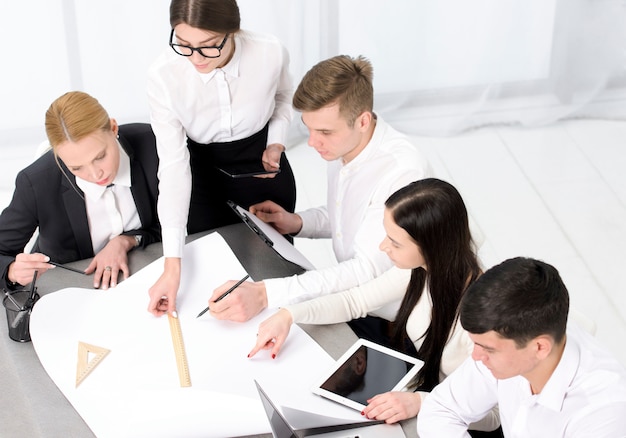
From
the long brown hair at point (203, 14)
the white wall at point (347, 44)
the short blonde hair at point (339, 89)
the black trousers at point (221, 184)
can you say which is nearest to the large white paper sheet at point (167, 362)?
the black trousers at point (221, 184)

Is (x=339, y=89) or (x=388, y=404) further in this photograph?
(x=339, y=89)

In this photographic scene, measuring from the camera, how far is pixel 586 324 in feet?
6.93

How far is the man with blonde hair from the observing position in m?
2.23

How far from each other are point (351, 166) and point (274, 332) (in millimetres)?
639

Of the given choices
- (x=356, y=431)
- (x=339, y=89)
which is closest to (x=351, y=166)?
(x=339, y=89)

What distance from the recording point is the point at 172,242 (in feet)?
7.53

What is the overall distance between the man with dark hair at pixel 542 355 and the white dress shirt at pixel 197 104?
0.90 m

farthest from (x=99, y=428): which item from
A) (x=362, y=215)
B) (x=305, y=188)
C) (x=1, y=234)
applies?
(x=305, y=188)

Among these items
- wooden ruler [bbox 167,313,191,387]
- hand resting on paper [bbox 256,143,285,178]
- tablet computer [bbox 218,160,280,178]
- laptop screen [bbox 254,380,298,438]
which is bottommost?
wooden ruler [bbox 167,313,191,387]

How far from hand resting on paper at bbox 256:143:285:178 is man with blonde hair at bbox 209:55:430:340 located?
18 centimetres

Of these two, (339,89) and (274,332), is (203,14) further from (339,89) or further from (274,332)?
(274,332)

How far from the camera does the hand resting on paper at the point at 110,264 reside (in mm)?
2295

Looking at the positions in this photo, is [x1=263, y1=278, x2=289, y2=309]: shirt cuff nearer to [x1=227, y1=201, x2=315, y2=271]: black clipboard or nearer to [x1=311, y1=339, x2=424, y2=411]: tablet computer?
[x1=227, y1=201, x2=315, y2=271]: black clipboard

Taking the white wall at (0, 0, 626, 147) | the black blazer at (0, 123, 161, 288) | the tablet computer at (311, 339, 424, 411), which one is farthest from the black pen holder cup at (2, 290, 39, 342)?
the white wall at (0, 0, 626, 147)
